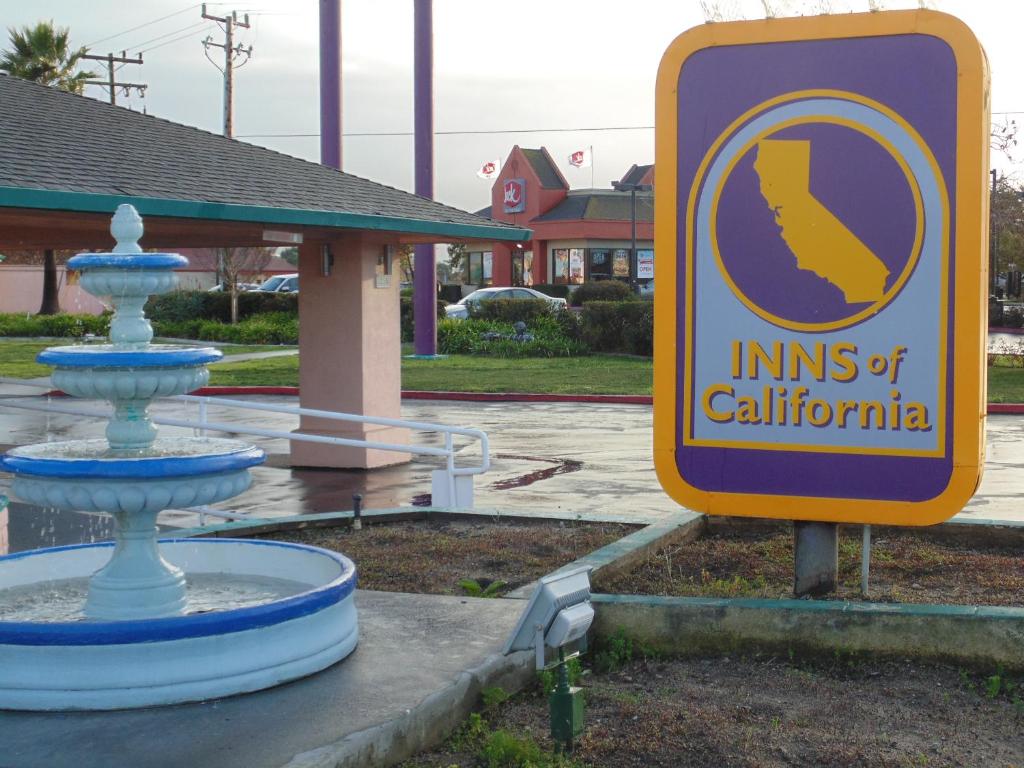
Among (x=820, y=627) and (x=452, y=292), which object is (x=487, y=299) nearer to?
(x=452, y=292)

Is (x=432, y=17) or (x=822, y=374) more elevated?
(x=432, y=17)

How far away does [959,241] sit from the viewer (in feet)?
20.4

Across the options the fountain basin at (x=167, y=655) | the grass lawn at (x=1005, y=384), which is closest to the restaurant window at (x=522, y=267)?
the grass lawn at (x=1005, y=384)

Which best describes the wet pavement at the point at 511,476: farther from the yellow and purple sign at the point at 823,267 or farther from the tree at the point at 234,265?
the tree at the point at 234,265

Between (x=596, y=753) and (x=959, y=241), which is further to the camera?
(x=959, y=241)

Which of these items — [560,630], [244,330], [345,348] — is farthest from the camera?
[244,330]

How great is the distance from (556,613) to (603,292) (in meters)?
41.4

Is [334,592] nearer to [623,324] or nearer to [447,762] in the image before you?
[447,762]

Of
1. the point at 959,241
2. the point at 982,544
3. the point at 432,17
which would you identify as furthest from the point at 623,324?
the point at 959,241

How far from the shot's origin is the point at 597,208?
67.1 meters

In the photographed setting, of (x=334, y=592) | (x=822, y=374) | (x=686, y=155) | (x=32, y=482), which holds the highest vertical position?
(x=686, y=155)

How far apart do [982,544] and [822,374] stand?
2.70 metres

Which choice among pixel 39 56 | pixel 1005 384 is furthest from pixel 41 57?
pixel 1005 384

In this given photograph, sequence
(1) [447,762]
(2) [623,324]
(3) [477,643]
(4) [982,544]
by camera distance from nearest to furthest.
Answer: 1. (1) [447,762]
2. (3) [477,643]
3. (4) [982,544]
4. (2) [623,324]
